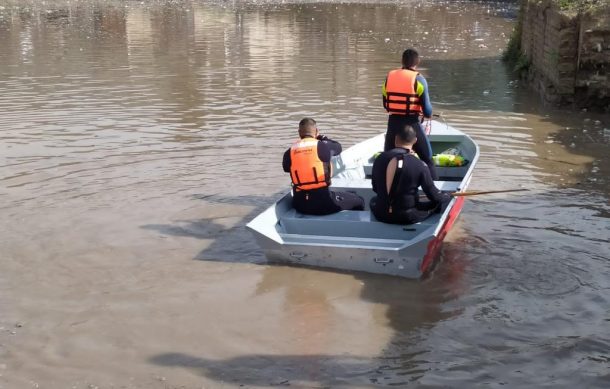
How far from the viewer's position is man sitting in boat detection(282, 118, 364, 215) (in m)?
8.02

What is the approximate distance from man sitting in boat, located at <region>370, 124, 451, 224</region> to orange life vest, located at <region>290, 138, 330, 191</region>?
56 centimetres

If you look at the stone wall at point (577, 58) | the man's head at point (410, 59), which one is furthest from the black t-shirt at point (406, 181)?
the stone wall at point (577, 58)

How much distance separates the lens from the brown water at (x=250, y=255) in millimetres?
5938

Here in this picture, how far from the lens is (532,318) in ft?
21.6

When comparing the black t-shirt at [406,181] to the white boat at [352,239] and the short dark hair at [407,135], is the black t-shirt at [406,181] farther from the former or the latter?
the white boat at [352,239]

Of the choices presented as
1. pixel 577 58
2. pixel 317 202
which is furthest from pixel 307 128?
pixel 577 58

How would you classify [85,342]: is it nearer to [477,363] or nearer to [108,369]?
[108,369]

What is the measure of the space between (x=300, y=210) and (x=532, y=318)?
8.95 feet

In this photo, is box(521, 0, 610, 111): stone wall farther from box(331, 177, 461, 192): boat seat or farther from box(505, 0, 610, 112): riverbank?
box(331, 177, 461, 192): boat seat

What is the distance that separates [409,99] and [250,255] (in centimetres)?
251

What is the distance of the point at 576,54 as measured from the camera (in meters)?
14.5

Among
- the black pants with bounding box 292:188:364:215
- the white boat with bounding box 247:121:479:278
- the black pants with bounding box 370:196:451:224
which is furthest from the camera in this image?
the black pants with bounding box 292:188:364:215

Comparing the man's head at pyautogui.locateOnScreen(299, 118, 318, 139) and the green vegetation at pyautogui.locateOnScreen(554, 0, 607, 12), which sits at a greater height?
the green vegetation at pyautogui.locateOnScreen(554, 0, 607, 12)

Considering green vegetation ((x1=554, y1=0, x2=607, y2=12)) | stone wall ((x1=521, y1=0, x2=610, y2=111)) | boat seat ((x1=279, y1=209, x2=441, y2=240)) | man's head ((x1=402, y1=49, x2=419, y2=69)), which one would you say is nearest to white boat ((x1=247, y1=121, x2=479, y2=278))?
boat seat ((x1=279, y1=209, x2=441, y2=240))
